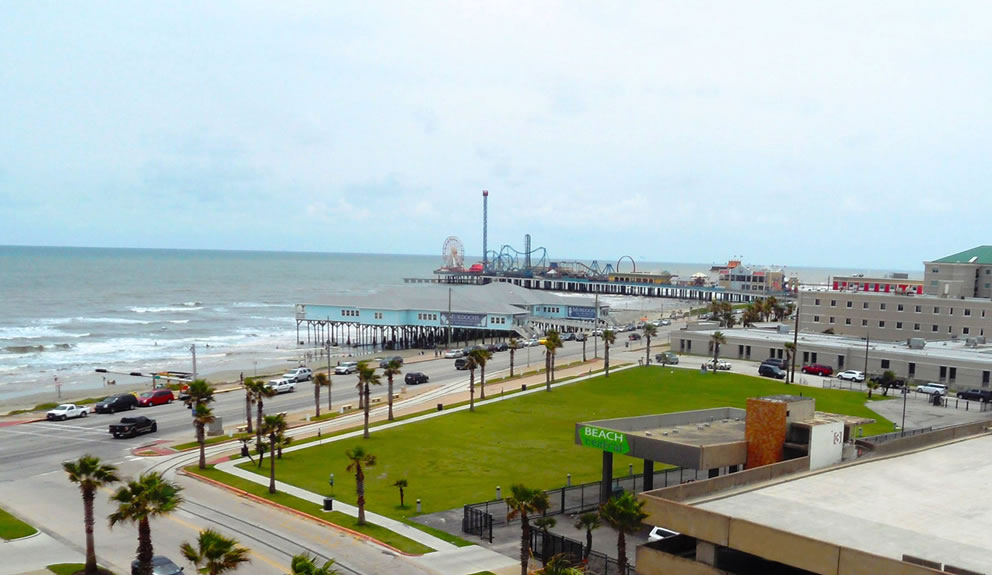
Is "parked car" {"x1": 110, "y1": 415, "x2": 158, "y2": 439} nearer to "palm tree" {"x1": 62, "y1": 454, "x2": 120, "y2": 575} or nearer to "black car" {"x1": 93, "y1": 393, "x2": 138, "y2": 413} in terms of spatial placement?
"black car" {"x1": 93, "y1": 393, "x2": 138, "y2": 413}

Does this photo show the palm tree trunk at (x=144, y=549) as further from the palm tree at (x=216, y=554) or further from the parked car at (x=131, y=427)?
the parked car at (x=131, y=427)

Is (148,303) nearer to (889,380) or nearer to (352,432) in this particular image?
(352,432)

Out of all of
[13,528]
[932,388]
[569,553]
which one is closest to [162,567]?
[13,528]

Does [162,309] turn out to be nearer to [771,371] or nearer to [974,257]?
[771,371]

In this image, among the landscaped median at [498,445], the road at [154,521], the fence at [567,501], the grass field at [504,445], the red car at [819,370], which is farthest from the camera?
the red car at [819,370]

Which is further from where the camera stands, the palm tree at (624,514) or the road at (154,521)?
the road at (154,521)

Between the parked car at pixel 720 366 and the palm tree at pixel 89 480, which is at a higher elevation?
the palm tree at pixel 89 480

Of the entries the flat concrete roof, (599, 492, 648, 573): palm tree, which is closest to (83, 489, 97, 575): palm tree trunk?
(599, 492, 648, 573): palm tree

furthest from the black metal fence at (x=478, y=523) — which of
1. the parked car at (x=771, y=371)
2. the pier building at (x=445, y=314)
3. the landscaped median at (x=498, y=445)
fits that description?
the pier building at (x=445, y=314)
